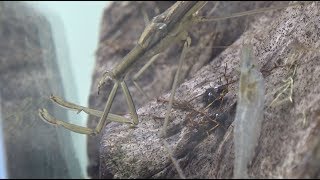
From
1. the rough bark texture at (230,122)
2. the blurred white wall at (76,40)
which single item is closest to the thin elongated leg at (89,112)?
the rough bark texture at (230,122)

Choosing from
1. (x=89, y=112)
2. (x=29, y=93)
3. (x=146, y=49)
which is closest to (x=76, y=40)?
(x=29, y=93)

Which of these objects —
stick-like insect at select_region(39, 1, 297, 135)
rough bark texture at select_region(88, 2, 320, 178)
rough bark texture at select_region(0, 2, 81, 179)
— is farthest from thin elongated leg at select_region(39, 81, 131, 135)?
rough bark texture at select_region(0, 2, 81, 179)

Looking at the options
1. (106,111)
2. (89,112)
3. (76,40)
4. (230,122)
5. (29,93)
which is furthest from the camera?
(76,40)

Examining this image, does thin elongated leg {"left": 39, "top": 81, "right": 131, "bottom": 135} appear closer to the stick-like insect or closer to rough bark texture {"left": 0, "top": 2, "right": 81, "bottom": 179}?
the stick-like insect

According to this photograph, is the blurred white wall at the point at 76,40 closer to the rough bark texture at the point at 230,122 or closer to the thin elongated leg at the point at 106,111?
the rough bark texture at the point at 230,122

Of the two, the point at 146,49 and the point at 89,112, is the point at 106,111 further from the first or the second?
the point at 146,49
